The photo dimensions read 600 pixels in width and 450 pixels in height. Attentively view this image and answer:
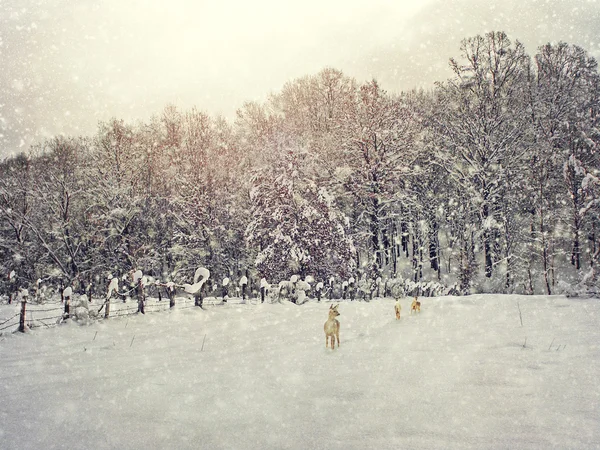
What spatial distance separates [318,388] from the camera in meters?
Answer: 6.21

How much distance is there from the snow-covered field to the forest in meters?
11.3

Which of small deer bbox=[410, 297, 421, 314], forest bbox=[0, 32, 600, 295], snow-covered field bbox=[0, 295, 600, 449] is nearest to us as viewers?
snow-covered field bbox=[0, 295, 600, 449]

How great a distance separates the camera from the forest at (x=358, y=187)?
23906mm

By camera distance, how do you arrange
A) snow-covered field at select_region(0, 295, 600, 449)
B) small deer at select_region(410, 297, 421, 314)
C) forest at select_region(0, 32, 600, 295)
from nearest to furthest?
snow-covered field at select_region(0, 295, 600, 449) → small deer at select_region(410, 297, 421, 314) → forest at select_region(0, 32, 600, 295)

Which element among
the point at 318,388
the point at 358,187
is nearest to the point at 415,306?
the point at 318,388

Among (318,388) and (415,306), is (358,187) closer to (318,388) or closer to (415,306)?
(415,306)

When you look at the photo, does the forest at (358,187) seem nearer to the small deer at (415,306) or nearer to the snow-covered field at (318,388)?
the small deer at (415,306)

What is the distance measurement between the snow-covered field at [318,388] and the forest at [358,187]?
1134 centimetres

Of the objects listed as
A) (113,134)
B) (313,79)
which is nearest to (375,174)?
(113,134)

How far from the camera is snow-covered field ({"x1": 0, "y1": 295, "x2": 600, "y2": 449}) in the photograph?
4.64m

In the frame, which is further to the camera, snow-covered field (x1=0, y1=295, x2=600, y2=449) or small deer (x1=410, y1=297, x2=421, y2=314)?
small deer (x1=410, y1=297, x2=421, y2=314)

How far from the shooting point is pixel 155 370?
25.8 feet

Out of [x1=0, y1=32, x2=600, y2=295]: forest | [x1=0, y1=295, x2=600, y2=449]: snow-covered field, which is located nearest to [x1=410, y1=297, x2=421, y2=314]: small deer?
[x1=0, y1=295, x2=600, y2=449]: snow-covered field

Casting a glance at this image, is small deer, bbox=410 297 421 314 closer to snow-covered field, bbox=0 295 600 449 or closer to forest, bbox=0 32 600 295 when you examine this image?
snow-covered field, bbox=0 295 600 449
